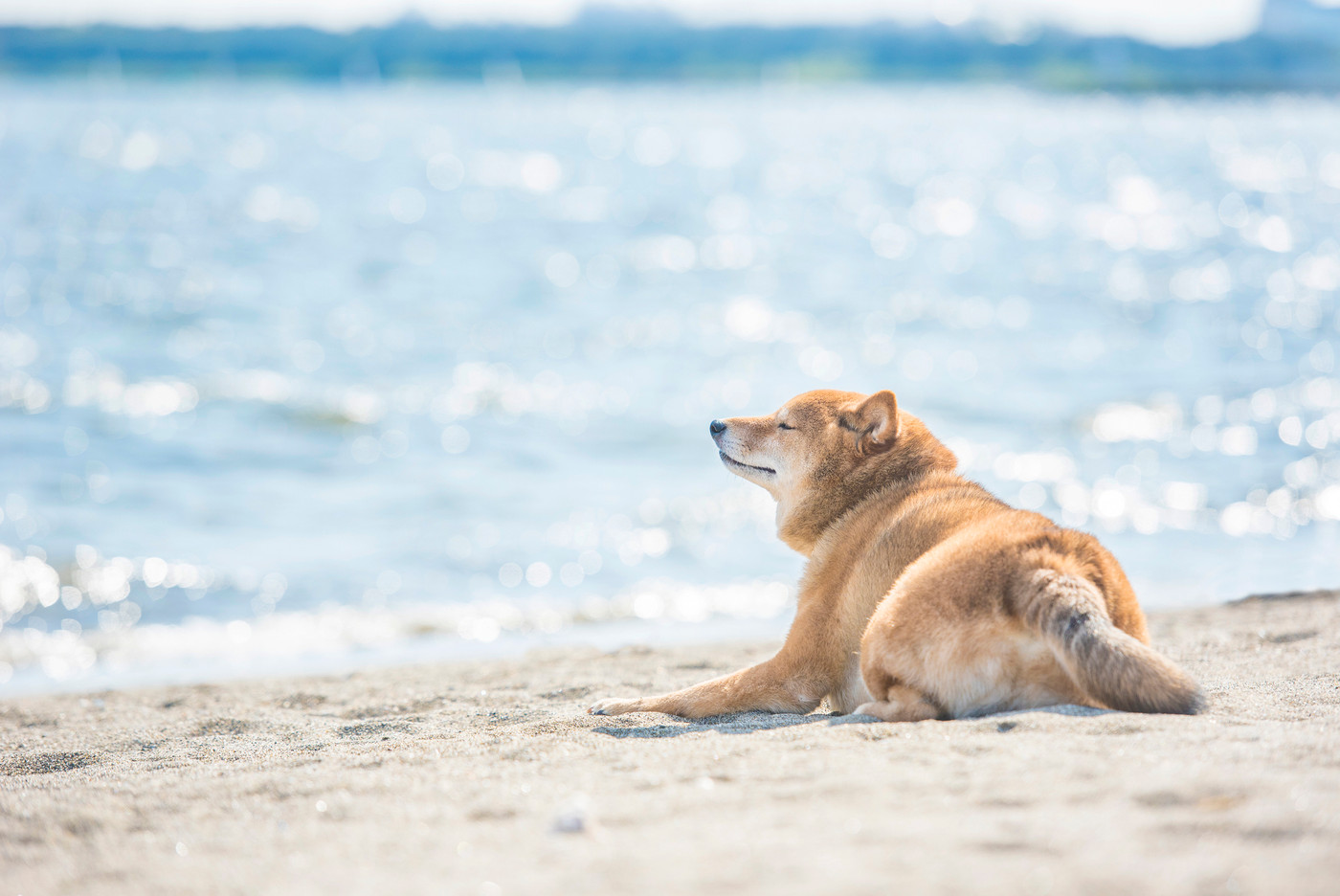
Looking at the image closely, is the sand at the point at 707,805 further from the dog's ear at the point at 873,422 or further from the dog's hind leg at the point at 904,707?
the dog's ear at the point at 873,422

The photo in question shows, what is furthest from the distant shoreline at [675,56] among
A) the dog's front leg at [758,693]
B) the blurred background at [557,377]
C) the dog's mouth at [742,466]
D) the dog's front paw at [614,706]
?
the dog's front leg at [758,693]

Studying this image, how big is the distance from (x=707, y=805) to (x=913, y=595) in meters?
1.09

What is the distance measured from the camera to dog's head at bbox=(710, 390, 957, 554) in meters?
4.74

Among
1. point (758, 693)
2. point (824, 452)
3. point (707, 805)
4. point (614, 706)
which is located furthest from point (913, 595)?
point (614, 706)

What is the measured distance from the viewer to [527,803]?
3107 millimetres

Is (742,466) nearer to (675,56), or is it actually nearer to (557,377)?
(557,377)

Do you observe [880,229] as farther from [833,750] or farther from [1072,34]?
[1072,34]

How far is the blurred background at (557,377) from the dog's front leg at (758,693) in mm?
3153

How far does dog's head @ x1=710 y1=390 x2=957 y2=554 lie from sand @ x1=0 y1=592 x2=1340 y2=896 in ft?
3.68

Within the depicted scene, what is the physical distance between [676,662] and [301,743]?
91.2 inches

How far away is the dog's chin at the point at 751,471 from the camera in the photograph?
4.98 metres

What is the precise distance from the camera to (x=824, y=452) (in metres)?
4.82

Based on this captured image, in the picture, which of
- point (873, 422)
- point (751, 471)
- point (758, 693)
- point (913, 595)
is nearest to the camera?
point (913, 595)

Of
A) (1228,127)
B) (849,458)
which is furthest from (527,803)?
(1228,127)
